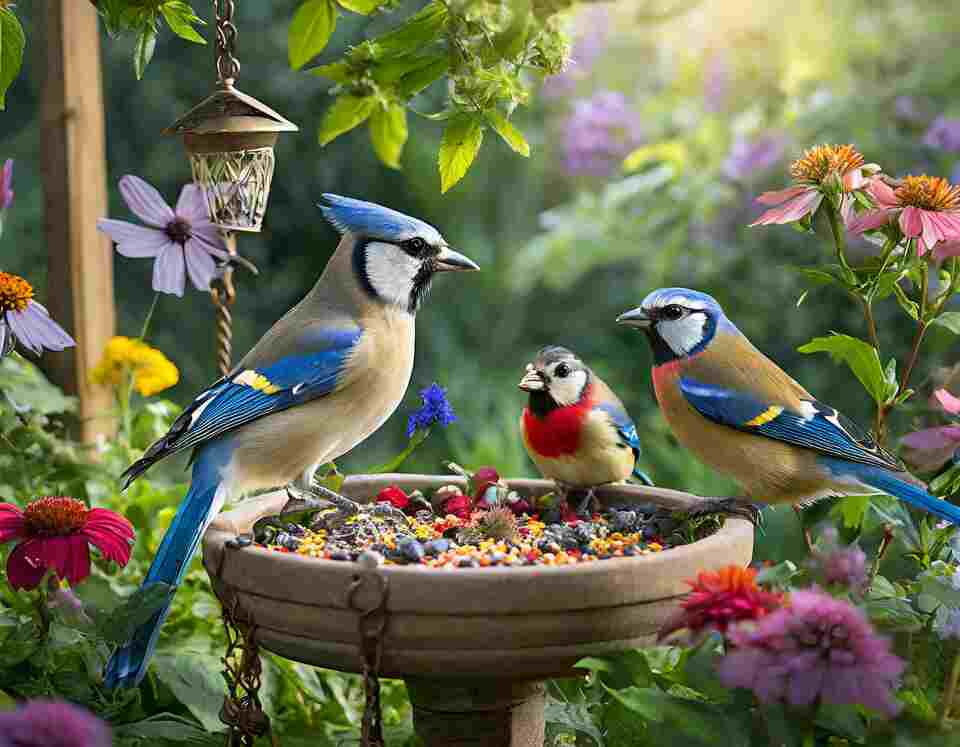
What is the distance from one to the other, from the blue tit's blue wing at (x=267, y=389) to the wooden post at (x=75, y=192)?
1037mm

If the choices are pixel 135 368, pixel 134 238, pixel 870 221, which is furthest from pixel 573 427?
pixel 135 368

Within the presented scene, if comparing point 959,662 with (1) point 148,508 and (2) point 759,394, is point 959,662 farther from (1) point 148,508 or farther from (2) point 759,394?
(1) point 148,508

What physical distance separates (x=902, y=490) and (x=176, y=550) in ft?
3.92

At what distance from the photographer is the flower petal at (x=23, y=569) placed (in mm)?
1973

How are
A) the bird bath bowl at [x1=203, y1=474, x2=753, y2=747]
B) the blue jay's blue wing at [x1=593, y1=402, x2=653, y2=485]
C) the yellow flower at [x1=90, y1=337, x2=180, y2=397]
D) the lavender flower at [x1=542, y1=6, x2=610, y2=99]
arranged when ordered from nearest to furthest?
1. the bird bath bowl at [x1=203, y1=474, x2=753, y2=747]
2. the blue jay's blue wing at [x1=593, y1=402, x2=653, y2=485]
3. the yellow flower at [x1=90, y1=337, x2=180, y2=397]
4. the lavender flower at [x1=542, y1=6, x2=610, y2=99]

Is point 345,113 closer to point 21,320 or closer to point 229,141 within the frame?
point 229,141

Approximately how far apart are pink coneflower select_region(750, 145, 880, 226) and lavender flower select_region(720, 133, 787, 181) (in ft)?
8.34

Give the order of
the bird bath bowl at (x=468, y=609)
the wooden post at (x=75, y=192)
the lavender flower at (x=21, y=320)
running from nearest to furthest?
1. the bird bath bowl at (x=468, y=609)
2. the lavender flower at (x=21, y=320)
3. the wooden post at (x=75, y=192)

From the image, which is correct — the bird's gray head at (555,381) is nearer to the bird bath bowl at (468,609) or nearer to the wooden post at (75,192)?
the bird bath bowl at (468,609)

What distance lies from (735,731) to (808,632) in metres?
0.25

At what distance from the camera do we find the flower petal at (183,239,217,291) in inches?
95.3

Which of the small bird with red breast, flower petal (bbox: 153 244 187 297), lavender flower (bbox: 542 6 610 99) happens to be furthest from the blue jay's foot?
lavender flower (bbox: 542 6 610 99)

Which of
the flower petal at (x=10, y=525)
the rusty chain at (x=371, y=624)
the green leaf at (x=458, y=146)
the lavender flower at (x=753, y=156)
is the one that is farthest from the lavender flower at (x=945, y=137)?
the flower petal at (x=10, y=525)

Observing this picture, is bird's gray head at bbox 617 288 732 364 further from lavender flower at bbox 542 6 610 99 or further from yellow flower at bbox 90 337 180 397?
lavender flower at bbox 542 6 610 99
